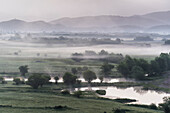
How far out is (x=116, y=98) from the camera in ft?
69.7

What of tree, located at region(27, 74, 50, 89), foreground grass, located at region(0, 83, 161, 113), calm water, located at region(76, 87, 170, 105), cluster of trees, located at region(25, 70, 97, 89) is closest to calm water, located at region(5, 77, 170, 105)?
calm water, located at region(76, 87, 170, 105)

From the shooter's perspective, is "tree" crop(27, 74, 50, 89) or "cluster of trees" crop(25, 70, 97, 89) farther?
"cluster of trees" crop(25, 70, 97, 89)

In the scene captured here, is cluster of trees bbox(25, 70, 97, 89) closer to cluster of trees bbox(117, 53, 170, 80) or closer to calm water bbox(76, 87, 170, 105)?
calm water bbox(76, 87, 170, 105)

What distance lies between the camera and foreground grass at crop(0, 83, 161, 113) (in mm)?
17038

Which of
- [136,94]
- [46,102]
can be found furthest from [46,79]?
[136,94]

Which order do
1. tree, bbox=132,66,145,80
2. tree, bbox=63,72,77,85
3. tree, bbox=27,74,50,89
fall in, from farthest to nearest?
tree, bbox=132,66,145,80 < tree, bbox=63,72,77,85 < tree, bbox=27,74,50,89

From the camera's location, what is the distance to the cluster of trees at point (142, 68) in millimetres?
28195

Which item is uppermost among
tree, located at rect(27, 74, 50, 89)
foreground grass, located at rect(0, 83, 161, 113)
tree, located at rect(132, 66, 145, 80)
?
tree, located at rect(132, 66, 145, 80)

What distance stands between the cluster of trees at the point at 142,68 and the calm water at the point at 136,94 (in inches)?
146

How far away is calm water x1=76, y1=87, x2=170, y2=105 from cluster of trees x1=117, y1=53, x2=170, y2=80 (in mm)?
3696

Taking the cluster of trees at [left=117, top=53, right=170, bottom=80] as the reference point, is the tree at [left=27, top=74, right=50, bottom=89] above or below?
below

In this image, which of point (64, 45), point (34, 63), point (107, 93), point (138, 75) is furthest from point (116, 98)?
point (64, 45)

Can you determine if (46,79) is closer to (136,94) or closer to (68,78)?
(68,78)

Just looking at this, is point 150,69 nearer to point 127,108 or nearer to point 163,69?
point 163,69
